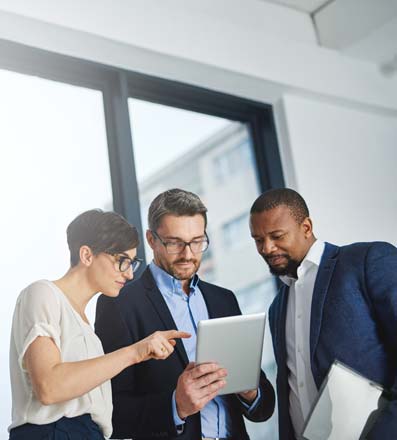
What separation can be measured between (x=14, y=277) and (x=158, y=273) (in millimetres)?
656

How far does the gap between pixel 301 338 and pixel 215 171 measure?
236cm

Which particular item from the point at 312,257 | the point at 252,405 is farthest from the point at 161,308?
the point at 312,257

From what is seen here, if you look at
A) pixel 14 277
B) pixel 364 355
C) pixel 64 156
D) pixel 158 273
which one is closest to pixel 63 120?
pixel 64 156

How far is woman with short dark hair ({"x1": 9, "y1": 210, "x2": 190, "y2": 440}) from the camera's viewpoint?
176cm

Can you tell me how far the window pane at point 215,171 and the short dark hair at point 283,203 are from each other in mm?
754

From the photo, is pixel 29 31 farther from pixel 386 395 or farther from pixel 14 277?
pixel 386 395

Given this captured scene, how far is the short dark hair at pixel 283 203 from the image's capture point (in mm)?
2443

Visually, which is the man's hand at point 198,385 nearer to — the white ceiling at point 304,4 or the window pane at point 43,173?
the window pane at point 43,173

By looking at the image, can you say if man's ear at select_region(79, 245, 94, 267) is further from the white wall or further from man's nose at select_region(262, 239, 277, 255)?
the white wall

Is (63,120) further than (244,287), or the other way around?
(244,287)

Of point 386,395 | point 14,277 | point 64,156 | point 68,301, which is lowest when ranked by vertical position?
point 386,395

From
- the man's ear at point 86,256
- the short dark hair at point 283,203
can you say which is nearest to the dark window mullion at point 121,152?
the short dark hair at point 283,203

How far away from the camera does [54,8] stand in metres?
2.86

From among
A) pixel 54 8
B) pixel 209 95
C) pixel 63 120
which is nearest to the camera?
pixel 54 8
